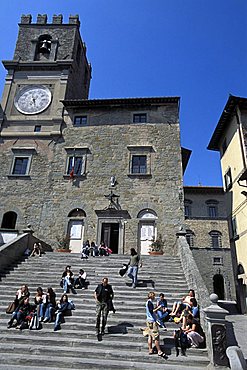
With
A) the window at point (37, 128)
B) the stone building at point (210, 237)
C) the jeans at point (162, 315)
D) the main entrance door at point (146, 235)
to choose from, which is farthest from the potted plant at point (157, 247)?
the stone building at point (210, 237)

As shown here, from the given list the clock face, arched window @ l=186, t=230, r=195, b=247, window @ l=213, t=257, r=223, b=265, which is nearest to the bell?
the clock face

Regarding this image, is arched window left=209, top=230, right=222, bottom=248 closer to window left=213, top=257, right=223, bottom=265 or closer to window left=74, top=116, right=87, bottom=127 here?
window left=213, top=257, right=223, bottom=265

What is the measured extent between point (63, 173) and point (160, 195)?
6.96m

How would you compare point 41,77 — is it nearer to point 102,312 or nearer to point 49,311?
point 49,311

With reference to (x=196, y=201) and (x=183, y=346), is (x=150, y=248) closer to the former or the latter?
(x=183, y=346)

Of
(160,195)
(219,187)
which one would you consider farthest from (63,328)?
(219,187)

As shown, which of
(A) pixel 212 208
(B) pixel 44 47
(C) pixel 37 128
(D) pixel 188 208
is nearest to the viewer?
(C) pixel 37 128

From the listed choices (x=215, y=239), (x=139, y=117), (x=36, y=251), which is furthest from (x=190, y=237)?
(x=36, y=251)

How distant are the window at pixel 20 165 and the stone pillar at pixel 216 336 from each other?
16.4 m

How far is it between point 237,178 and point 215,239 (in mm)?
12215

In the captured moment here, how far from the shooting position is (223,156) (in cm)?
2217

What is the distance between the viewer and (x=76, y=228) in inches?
692

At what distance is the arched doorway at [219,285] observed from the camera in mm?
27131

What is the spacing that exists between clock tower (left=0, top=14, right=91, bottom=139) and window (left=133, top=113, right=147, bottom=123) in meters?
5.62
